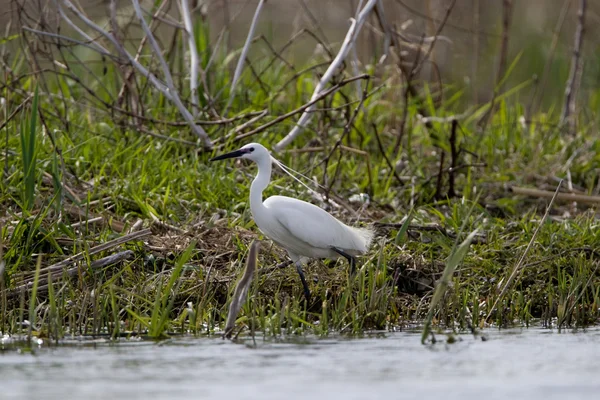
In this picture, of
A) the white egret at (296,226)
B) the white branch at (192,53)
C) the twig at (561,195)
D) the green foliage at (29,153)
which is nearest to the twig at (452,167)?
the twig at (561,195)

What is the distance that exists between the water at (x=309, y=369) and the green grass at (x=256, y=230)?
23cm

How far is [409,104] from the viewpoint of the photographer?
8.91 metres

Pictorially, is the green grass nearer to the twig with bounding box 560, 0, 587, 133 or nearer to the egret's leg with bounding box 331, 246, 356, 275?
the egret's leg with bounding box 331, 246, 356, 275

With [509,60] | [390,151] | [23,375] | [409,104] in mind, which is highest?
[509,60]

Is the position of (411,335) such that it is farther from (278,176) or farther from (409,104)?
(409,104)

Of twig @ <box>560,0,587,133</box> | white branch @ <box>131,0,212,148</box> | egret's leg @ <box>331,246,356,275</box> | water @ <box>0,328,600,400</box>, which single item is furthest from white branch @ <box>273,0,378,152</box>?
water @ <box>0,328,600,400</box>

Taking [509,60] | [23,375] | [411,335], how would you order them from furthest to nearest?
[509,60], [411,335], [23,375]

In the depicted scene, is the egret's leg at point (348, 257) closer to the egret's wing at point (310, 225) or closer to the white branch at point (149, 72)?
the egret's wing at point (310, 225)

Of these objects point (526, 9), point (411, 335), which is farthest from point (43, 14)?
point (526, 9)

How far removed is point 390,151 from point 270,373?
4.58m

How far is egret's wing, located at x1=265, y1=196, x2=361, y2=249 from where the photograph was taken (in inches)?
223

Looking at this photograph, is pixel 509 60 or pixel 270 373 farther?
pixel 509 60

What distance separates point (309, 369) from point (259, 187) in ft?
6.08

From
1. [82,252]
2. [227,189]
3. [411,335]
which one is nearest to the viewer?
[411,335]
